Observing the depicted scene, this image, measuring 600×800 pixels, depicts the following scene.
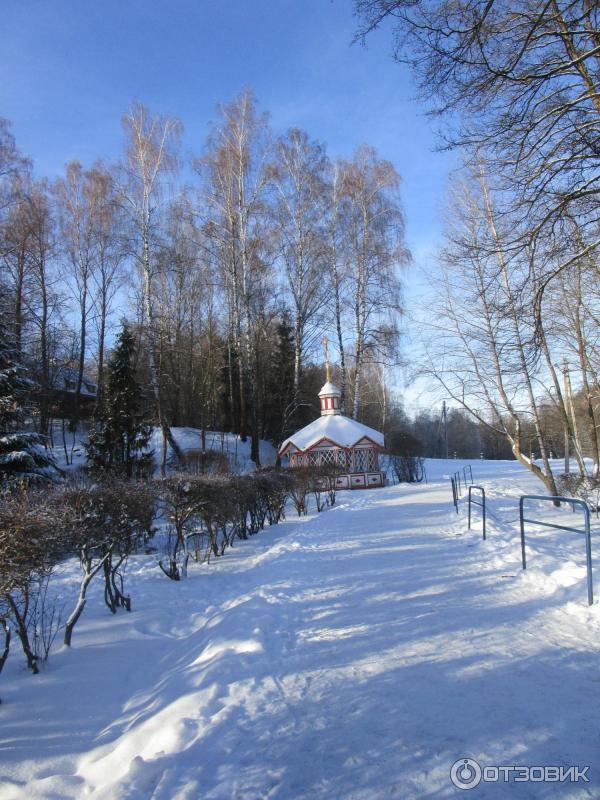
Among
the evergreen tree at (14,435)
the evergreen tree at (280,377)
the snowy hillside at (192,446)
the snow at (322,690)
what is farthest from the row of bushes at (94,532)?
the evergreen tree at (280,377)

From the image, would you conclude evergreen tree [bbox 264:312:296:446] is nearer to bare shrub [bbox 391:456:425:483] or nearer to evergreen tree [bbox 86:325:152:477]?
bare shrub [bbox 391:456:425:483]

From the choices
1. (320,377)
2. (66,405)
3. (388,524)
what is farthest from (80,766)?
(320,377)

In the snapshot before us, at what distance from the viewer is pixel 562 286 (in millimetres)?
13711

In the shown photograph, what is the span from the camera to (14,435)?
12.4 metres

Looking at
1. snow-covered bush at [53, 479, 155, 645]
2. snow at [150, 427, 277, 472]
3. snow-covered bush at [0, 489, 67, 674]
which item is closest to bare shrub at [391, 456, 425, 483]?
snow at [150, 427, 277, 472]

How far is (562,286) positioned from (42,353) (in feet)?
74.1

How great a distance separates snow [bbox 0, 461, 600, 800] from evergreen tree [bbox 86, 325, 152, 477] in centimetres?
1399

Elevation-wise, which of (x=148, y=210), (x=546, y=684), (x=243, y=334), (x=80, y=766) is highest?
(x=148, y=210)

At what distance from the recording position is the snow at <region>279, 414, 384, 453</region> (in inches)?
984

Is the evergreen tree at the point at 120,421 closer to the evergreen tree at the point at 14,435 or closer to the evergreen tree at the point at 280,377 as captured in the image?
the evergreen tree at the point at 14,435

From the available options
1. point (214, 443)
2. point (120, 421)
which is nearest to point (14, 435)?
point (120, 421)

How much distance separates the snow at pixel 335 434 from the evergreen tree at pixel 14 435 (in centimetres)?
1399

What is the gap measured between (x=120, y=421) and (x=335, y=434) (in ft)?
34.5

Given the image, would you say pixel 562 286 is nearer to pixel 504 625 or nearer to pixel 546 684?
pixel 504 625
